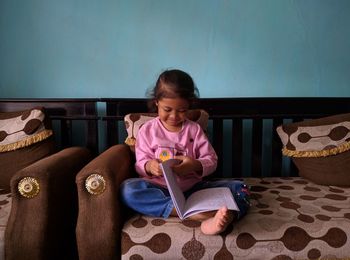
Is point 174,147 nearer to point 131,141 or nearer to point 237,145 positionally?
point 131,141

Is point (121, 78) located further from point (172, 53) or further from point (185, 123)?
point (185, 123)

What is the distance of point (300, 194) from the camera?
3.57 ft

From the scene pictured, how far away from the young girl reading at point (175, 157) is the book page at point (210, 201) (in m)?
0.02

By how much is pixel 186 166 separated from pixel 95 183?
0.28 meters

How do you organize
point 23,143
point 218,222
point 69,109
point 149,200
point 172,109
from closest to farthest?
point 218,222
point 149,200
point 172,109
point 23,143
point 69,109

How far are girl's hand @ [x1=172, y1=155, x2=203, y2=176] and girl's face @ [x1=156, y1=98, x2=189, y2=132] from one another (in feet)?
0.44

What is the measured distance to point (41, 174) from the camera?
Result: 86cm

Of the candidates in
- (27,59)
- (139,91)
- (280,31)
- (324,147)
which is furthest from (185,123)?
(27,59)

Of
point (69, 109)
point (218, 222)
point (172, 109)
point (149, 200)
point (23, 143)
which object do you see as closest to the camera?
point (218, 222)

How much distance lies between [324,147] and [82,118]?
1.02m

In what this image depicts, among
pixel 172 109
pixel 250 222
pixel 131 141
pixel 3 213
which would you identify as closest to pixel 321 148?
pixel 250 222

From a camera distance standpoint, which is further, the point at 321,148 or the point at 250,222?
the point at 321,148

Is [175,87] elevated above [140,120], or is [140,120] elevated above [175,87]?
[175,87]

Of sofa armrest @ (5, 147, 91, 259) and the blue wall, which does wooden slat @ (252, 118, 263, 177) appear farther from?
sofa armrest @ (5, 147, 91, 259)
